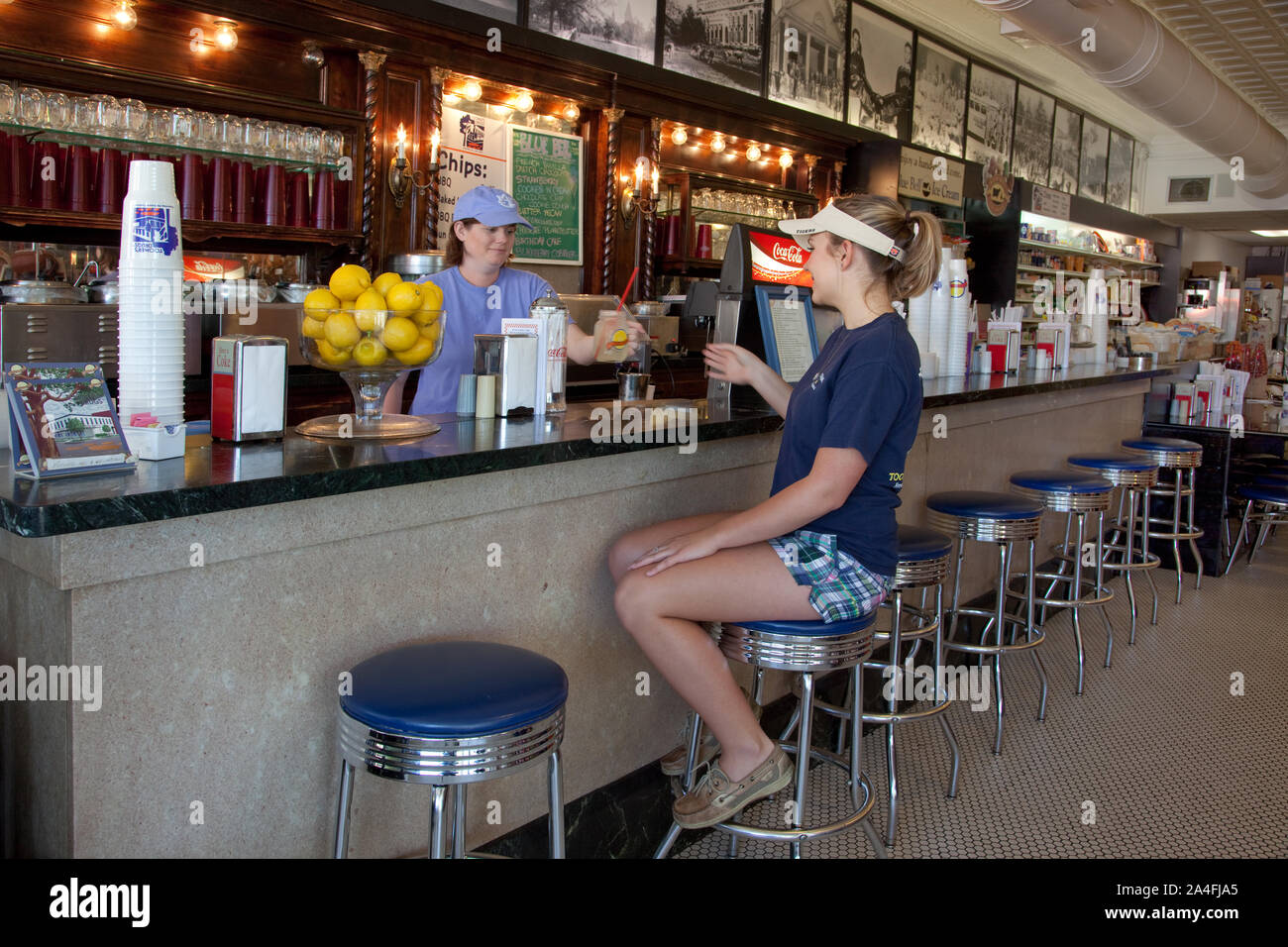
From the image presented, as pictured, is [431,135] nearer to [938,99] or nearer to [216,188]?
[216,188]

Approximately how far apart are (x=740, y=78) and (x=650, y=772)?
5869 mm

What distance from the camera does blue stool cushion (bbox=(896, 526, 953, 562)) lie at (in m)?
2.80

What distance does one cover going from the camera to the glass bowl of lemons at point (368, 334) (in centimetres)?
192

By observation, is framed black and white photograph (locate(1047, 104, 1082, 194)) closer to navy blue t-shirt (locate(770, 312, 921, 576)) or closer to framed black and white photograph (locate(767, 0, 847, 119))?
framed black and white photograph (locate(767, 0, 847, 119))

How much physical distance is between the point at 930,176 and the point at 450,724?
8116 mm

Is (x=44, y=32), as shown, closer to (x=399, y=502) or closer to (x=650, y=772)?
(x=399, y=502)

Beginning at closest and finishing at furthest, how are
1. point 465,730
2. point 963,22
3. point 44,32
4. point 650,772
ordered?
point 465,730, point 650,772, point 44,32, point 963,22

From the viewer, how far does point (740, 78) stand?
7305 millimetres

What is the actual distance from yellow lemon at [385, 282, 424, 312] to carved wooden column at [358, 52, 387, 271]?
2.95 meters

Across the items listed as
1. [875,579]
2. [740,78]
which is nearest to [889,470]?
[875,579]

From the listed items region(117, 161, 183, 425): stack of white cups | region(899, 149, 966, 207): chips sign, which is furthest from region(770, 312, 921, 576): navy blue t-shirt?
region(899, 149, 966, 207): chips sign

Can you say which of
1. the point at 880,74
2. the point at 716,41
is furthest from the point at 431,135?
the point at 880,74

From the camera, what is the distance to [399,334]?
6.39 feet

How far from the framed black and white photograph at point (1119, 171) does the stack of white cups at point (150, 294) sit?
13.8 m
